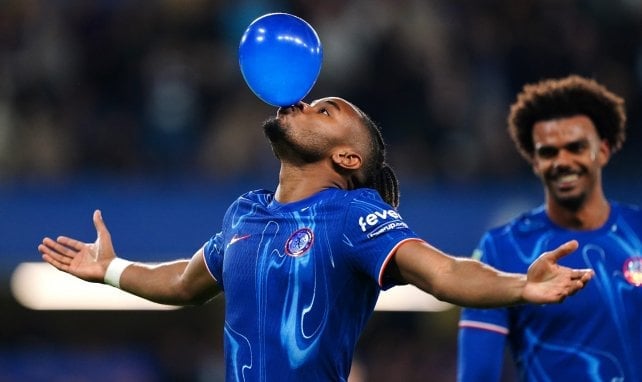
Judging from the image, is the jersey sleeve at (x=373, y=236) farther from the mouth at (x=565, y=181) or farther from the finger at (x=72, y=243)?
the mouth at (x=565, y=181)

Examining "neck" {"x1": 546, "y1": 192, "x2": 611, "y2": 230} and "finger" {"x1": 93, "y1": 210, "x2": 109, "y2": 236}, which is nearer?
"finger" {"x1": 93, "y1": 210, "x2": 109, "y2": 236}

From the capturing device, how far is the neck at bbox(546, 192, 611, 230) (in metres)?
6.74

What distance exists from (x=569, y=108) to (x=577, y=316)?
4.05ft

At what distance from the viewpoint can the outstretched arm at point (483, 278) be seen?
4.48 metres

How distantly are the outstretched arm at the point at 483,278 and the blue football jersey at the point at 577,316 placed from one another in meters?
1.79

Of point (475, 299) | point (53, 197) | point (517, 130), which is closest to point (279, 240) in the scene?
point (475, 299)

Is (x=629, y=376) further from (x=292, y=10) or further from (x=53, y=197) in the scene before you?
(x=292, y=10)

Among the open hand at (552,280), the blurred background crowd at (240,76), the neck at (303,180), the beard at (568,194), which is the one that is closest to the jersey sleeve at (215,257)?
the neck at (303,180)

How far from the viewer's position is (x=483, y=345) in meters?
6.55

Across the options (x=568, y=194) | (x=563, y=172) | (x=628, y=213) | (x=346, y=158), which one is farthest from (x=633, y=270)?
(x=346, y=158)

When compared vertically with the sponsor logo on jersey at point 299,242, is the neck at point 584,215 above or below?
above

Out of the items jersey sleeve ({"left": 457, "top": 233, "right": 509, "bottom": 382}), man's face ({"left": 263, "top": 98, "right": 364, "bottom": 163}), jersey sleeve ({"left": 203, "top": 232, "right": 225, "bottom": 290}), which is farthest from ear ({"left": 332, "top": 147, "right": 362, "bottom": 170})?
jersey sleeve ({"left": 457, "top": 233, "right": 509, "bottom": 382})

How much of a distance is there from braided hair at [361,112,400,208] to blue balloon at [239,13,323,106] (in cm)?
37

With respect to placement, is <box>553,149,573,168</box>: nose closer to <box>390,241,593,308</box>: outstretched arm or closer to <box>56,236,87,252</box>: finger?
<box>390,241,593,308</box>: outstretched arm
